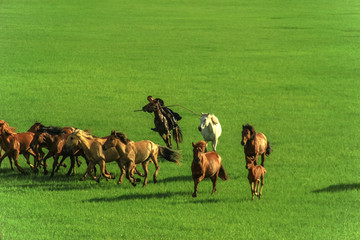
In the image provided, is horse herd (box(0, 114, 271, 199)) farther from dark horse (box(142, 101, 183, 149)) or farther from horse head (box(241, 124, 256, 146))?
dark horse (box(142, 101, 183, 149))

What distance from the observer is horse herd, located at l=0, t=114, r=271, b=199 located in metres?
13.9

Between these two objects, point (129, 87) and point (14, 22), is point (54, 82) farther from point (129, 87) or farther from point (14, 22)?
point (14, 22)

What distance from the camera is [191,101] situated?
26766 mm

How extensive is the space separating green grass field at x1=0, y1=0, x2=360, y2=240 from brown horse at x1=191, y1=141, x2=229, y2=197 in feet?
1.70

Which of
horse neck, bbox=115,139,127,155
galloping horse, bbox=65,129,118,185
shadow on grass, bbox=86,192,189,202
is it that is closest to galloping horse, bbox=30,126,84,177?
galloping horse, bbox=65,129,118,185

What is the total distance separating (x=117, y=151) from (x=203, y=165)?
210 cm

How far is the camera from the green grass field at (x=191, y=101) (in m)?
13.2

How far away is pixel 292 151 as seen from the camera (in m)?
18.8

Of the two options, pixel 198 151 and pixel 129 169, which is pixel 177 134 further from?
pixel 198 151

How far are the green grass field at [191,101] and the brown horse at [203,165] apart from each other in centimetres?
52

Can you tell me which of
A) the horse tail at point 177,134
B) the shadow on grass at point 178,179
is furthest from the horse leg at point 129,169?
the horse tail at point 177,134

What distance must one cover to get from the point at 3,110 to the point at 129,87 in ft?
22.8

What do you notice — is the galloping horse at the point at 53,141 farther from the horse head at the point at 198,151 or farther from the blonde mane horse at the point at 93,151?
the horse head at the point at 198,151

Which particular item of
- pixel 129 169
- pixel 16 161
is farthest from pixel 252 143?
pixel 16 161
